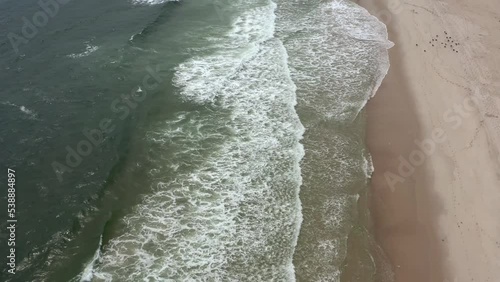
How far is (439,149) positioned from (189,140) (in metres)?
9.06

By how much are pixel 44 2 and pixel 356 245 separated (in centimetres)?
1989

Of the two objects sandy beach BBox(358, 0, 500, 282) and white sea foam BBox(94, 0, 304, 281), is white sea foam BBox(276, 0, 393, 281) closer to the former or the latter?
white sea foam BBox(94, 0, 304, 281)

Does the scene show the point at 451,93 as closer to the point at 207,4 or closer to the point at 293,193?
the point at 293,193

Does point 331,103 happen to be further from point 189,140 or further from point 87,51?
point 87,51

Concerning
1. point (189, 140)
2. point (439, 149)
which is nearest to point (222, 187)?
point (189, 140)

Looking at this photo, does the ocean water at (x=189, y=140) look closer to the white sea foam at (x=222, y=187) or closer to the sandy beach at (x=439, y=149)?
the white sea foam at (x=222, y=187)

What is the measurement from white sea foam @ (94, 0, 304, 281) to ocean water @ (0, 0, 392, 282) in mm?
47

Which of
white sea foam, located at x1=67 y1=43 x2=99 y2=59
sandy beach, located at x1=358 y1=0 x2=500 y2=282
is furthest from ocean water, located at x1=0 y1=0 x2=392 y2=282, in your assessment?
sandy beach, located at x1=358 y1=0 x2=500 y2=282

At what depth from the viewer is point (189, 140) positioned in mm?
15836

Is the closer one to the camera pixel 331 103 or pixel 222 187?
pixel 222 187

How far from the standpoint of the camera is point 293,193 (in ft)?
45.7

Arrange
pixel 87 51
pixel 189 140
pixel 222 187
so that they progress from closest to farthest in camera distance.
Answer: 1. pixel 222 187
2. pixel 189 140
3. pixel 87 51

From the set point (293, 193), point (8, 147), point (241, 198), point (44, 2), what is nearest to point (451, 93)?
point (293, 193)

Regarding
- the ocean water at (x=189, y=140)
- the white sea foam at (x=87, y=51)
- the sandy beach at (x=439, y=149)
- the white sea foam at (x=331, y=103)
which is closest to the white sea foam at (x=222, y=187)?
the ocean water at (x=189, y=140)
